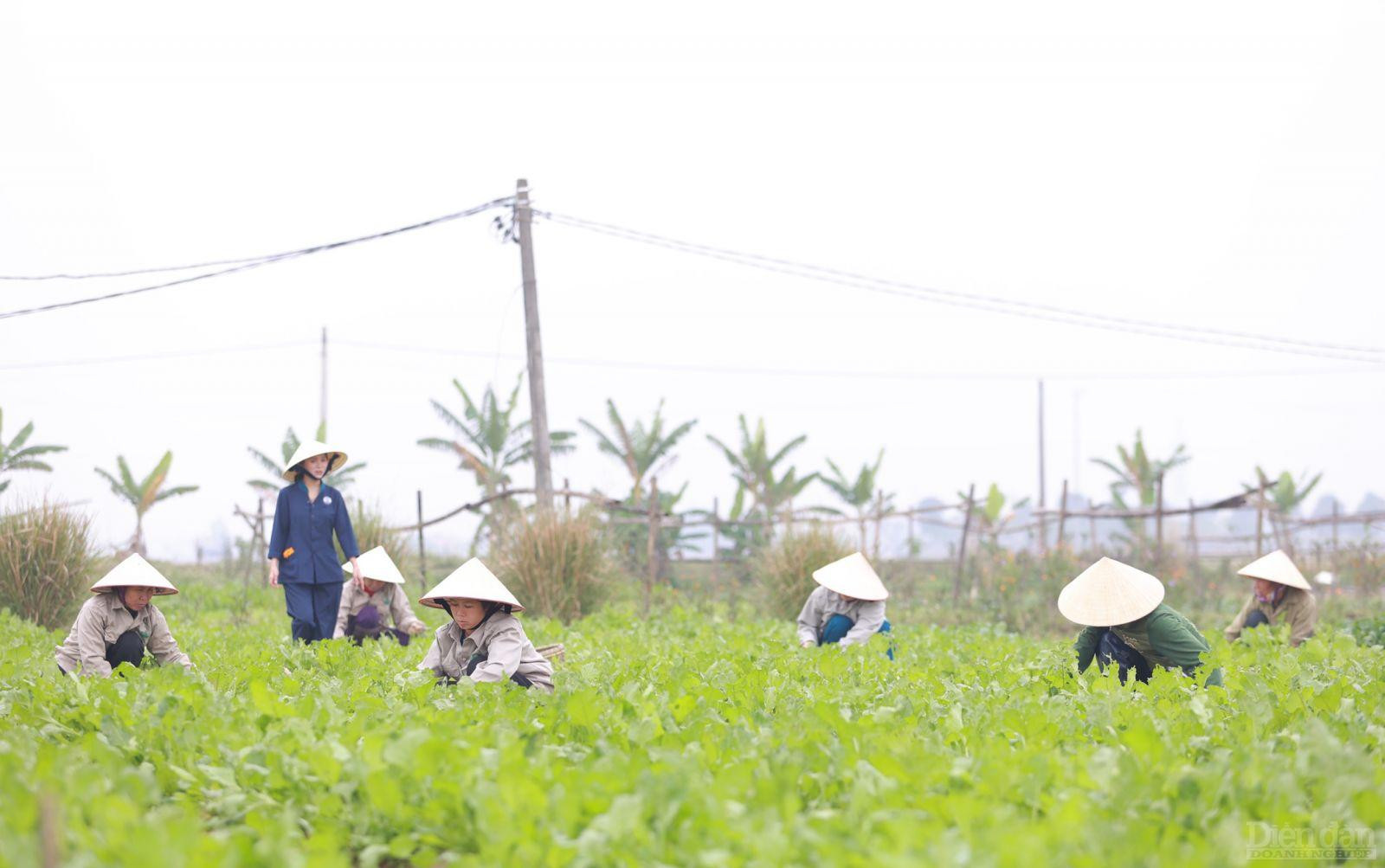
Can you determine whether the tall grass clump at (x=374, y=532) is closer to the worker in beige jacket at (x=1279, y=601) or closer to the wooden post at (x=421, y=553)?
the wooden post at (x=421, y=553)

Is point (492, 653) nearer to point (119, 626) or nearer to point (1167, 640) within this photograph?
point (119, 626)

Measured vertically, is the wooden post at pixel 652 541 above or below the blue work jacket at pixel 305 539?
below

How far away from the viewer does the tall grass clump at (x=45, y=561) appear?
12.6 m

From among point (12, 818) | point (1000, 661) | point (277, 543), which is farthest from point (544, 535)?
point (12, 818)

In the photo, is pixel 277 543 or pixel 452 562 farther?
pixel 452 562

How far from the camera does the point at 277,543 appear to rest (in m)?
8.65

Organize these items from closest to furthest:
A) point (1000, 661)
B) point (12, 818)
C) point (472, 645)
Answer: point (12, 818), point (472, 645), point (1000, 661)

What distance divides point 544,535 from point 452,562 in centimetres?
909

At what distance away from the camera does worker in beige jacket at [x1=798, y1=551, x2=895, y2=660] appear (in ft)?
30.1

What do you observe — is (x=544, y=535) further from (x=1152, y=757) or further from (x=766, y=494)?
(x=766, y=494)

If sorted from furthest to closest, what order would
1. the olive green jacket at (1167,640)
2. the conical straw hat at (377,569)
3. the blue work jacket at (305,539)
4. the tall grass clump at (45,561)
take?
1. the tall grass clump at (45,561)
2. the conical straw hat at (377,569)
3. the blue work jacket at (305,539)
4. the olive green jacket at (1167,640)

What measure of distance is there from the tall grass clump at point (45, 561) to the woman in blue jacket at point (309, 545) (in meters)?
5.49

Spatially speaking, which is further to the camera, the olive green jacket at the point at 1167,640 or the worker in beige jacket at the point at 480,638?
the olive green jacket at the point at 1167,640

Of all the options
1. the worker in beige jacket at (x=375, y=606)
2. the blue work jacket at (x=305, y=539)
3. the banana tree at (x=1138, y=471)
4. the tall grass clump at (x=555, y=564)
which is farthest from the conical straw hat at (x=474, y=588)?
the banana tree at (x=1138, y=471)
